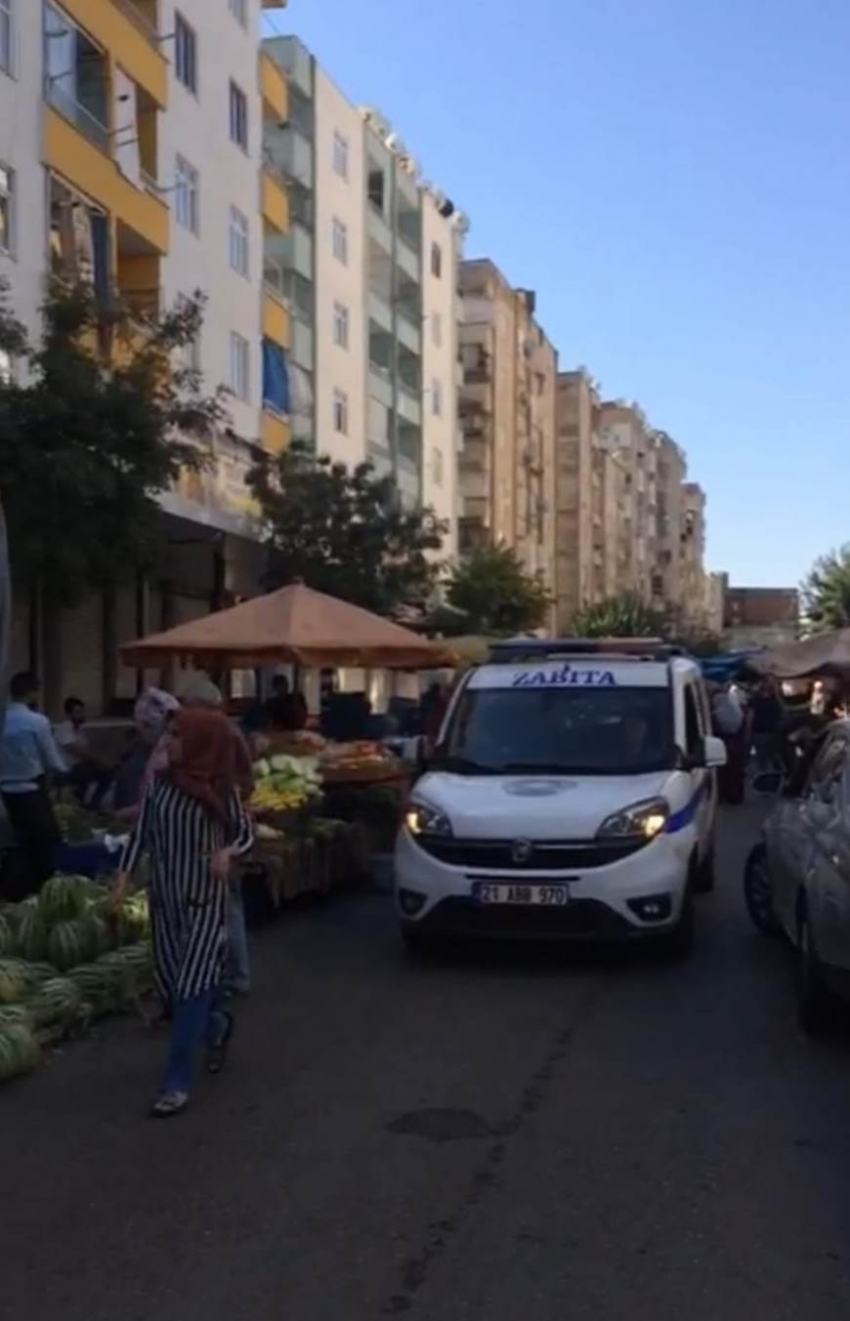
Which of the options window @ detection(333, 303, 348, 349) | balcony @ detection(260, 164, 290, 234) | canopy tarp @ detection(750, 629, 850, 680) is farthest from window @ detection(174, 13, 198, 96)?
canopy tarp @ detection(750, 629, 850, 680)

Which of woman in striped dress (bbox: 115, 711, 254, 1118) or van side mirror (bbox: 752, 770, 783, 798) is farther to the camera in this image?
van side mirror (bbox: 752, 770, 783, 798)

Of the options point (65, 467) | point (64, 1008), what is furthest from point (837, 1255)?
point (65, 467)

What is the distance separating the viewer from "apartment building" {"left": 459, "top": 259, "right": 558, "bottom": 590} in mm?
69188

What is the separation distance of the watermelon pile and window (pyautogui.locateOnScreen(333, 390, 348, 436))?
36.0 metres

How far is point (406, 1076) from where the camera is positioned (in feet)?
26.6

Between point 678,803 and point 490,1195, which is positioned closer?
point 490,1195

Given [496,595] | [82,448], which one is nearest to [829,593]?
[496,595]

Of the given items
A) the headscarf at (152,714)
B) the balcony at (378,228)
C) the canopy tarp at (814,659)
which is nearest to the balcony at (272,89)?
the balcony at (378,228)

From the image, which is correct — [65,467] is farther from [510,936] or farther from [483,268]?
[483,268]

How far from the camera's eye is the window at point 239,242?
34406mm

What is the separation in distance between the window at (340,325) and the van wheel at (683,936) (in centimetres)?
3677

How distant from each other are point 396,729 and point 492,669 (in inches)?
596

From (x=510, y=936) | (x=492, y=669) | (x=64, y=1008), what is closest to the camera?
(x=64, y=1008)

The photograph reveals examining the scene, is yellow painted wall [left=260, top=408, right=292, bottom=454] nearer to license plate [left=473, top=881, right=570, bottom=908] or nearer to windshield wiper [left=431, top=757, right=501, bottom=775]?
windshield wiper [left=431, top=757, right=501, bottom=775]
